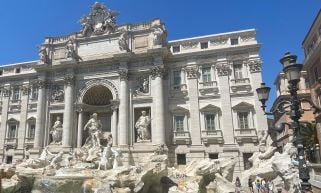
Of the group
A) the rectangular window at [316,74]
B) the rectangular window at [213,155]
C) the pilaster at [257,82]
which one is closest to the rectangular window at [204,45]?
the pilaster at [257,82]

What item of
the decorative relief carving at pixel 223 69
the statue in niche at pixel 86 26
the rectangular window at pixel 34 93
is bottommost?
the rectangular window at pixel 34 93

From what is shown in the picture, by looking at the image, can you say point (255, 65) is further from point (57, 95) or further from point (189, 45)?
point (57, 95)

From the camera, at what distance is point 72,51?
28.5 metres

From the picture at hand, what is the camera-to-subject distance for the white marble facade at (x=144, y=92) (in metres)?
24.2

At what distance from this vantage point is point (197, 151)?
949 inches

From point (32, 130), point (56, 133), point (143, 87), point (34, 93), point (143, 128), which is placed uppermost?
point (34, 93)

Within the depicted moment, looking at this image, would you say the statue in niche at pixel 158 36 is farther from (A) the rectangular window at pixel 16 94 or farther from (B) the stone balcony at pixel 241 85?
(A) the rectangular window at pixel 16 94

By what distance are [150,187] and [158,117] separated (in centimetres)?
664

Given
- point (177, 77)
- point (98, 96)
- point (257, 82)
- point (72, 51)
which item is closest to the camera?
point (257, 82)

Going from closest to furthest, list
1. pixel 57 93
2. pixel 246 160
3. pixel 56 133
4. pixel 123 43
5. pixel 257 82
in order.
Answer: pixel 246 160 → pixel 257 82 → pixel 123 43 → pixel 56 133 → pixel 57 93

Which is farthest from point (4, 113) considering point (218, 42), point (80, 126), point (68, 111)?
point (218, 42)

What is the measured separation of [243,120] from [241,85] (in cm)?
305

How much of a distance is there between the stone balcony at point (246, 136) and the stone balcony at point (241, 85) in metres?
3.53

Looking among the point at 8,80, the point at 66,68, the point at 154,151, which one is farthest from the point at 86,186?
the point at 8,80
